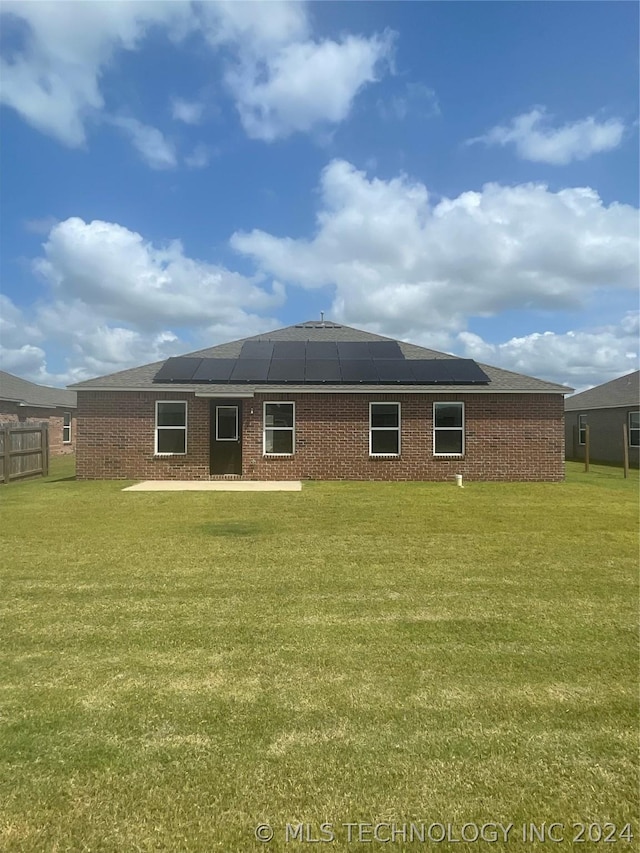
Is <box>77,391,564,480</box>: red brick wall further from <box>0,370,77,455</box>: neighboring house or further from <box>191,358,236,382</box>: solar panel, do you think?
<box>0,370,77,455</box>: neighboring house

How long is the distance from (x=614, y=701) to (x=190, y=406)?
14238mm

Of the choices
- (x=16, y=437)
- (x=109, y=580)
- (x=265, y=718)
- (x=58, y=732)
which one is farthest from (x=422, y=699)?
(x=16, y=437)

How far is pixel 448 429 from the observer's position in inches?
653

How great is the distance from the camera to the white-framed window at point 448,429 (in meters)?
16.6

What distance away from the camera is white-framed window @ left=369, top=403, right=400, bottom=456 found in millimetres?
16484

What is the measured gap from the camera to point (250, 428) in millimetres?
16375

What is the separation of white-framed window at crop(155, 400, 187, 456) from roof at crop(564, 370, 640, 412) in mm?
19768

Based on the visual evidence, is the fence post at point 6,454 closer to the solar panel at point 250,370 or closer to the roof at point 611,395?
the solar panel at point 250,370

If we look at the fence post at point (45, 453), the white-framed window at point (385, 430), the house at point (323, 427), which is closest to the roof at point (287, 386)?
the house at point (323, 427)

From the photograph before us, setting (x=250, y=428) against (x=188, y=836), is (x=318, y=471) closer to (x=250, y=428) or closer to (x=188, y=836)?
(x=250, y=428)

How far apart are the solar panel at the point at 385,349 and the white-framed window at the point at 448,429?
2.95 m

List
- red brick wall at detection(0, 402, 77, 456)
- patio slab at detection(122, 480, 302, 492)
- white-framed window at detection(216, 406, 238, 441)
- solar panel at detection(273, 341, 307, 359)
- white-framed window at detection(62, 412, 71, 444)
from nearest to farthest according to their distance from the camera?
1. patio slab at detection(122, 480, 302, 492)
2. white-framed window at detection(216, 406, 238, 441)
3. solar panel at detection(273, 341, 307, 359)
4. red brick wall at detection(0, 402, 77, 456)
5. white-framed window at detection(62, 412, 71, 444)

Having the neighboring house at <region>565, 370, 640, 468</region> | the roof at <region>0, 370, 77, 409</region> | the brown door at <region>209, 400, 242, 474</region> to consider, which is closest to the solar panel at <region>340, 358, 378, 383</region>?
the brown door at <region>209, 400, 242, 474</region>

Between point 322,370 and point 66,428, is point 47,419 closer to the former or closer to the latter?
point 66,428
